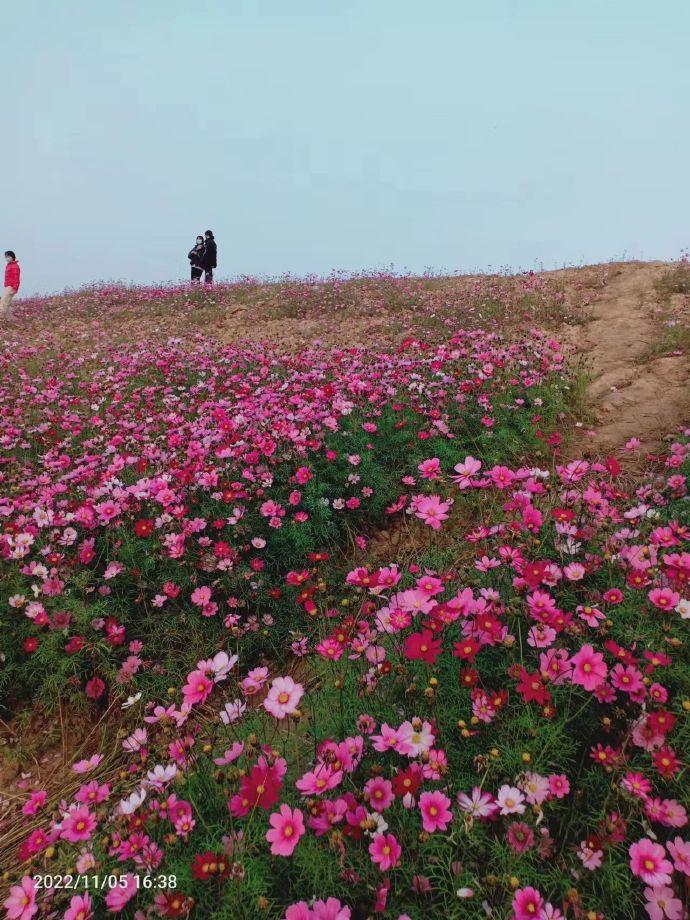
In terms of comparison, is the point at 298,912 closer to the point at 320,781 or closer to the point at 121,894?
the point at 320,781

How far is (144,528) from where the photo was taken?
133 inches

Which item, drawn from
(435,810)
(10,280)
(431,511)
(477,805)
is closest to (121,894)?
(435,810)

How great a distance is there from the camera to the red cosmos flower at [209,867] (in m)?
1.35

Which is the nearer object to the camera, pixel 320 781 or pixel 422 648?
pixel 320 781

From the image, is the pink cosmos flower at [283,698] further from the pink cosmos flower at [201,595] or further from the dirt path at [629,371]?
the dirt path at [629,371]

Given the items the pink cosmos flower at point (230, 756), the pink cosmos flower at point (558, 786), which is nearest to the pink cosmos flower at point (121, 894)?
the pink cosmos flower at point (230, 756)

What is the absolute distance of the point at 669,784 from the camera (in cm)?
160

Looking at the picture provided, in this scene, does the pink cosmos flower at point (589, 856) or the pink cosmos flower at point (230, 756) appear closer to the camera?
the pink cosmos flower at point (589, 856)

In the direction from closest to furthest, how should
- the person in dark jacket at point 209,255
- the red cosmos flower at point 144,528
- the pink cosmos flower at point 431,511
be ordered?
1. the pink cosmos flower at point 431,511
2. the red cosmos flower at point 144,528
3. the person in dark jacket at point 209,255

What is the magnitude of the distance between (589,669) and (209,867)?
49.5 inches

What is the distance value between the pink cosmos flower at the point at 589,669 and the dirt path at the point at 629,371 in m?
3.94

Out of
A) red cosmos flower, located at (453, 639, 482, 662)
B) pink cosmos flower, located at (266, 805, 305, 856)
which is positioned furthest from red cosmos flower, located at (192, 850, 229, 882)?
red cosmos flower, located at (453, 639, 482, 662)

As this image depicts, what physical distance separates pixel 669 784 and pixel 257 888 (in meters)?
1.29

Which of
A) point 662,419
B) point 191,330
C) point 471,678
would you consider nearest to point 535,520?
point 471,678
